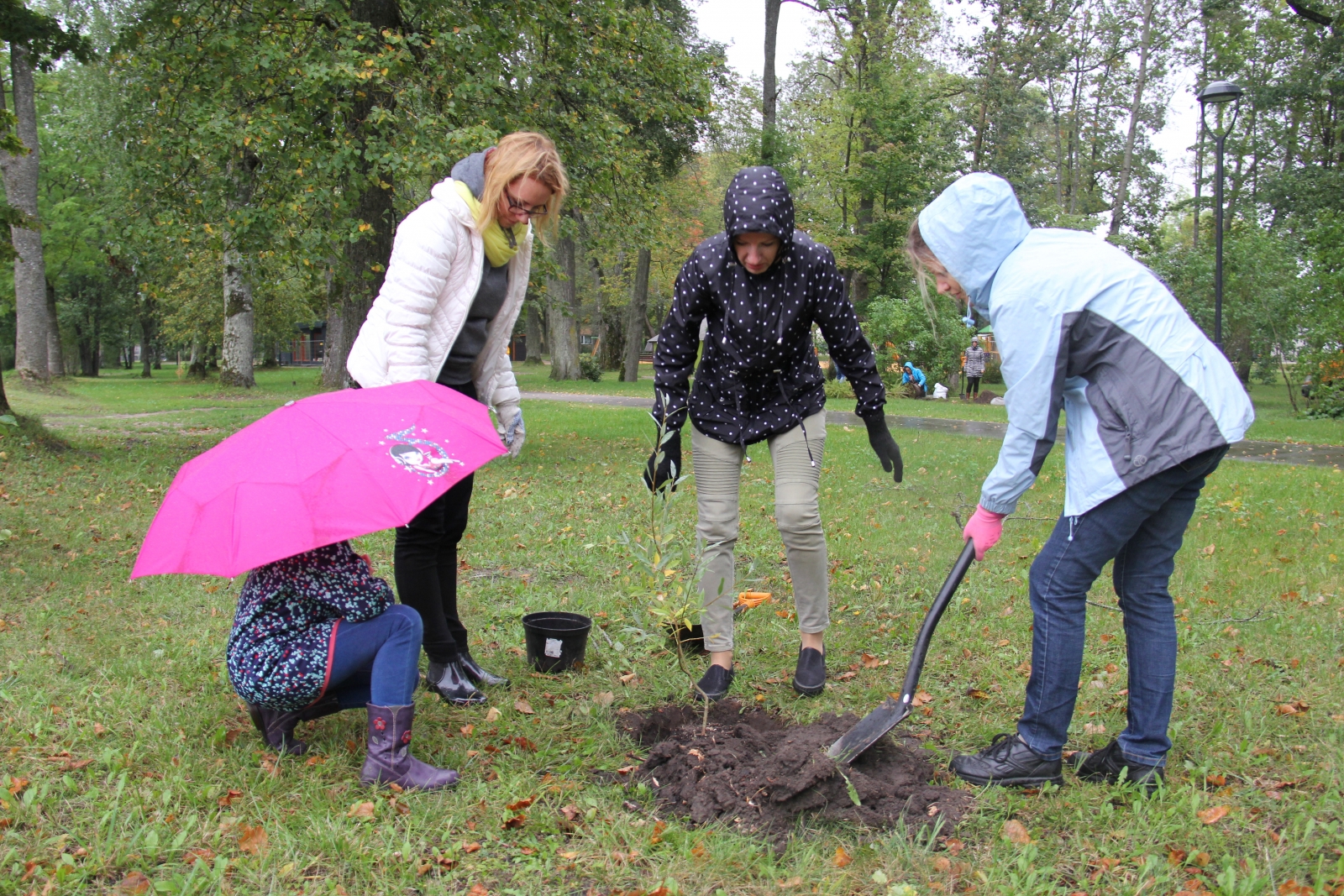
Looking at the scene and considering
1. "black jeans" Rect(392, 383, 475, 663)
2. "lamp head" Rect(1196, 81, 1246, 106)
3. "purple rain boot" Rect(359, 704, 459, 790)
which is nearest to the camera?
"purple rain boot" Rect(359, 704, 459, 790)

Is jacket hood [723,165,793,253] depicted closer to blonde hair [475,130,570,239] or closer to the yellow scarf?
blonde hair [475,130,570,239]

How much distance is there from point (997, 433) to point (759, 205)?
40.8 ft

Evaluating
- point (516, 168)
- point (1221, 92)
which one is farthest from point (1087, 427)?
point (1221, 92)

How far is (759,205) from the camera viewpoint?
3164 millimetres

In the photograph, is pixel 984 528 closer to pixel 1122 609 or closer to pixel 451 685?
pixel 1122 609

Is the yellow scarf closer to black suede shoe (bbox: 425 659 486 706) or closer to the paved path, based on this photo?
black suede shoe (bbox: 425 659 486 706)

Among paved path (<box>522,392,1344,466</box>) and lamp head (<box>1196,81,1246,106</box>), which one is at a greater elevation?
lamp head (<box>1196,81,1246,106</box>)

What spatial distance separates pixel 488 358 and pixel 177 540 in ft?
4.99

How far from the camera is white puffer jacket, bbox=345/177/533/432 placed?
3.15 m

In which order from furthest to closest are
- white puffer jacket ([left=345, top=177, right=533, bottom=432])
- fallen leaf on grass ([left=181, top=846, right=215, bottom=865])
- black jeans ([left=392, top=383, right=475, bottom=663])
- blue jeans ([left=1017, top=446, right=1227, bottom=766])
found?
black jeans ([left=392, top=383, right=475, bottom=663])
white puffer jacket ([left=345, top=177, right=533, bottom=432])
blue jeans ([left=1017, top=446, right=1227, bottom=766])
fallen leaf on grass ([left=181, top=846, right=215, bottom=865])

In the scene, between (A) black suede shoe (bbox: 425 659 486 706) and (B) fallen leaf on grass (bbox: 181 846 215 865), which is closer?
(B) fallen leaf on grass (bbox: 181 846 215 865)

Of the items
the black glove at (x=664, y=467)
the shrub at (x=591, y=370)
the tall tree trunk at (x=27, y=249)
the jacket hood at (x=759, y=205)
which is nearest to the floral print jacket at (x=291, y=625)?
the black glove at (x=664, y=467)

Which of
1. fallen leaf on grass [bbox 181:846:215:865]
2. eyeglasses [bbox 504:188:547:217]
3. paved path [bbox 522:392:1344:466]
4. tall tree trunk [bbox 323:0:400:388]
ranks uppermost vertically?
tall tree trunk [bbox 323:0:400:388]

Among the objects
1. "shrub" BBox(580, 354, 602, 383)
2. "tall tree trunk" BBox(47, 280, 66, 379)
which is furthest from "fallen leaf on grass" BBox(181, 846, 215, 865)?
"tall tree trunk" BBox(47, 280, 66, 379)
